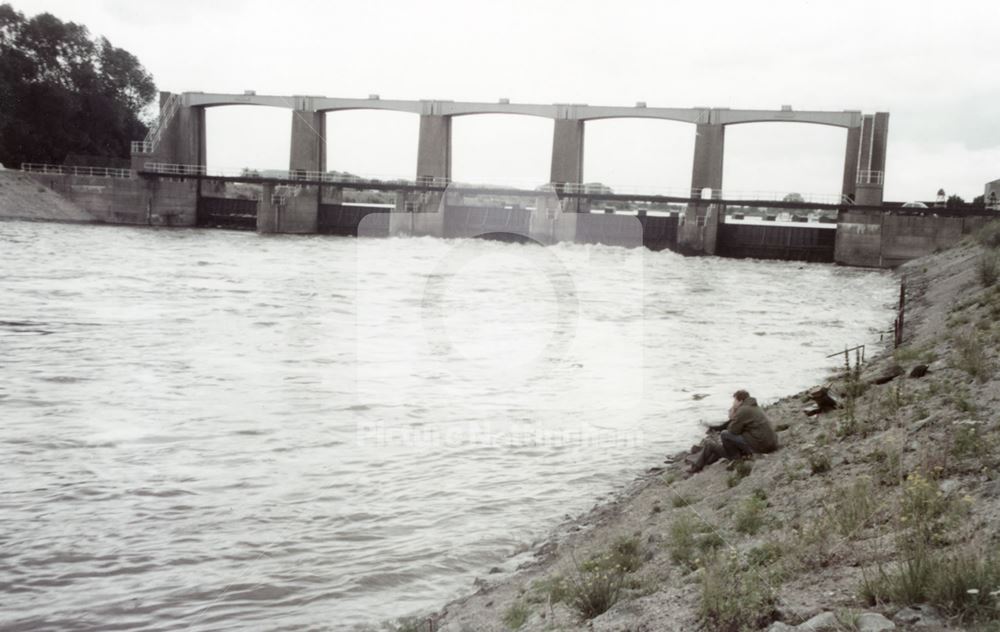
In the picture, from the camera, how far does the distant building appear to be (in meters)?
60.6

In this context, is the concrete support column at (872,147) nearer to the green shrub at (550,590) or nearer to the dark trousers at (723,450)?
the dark trousers at (723,450)

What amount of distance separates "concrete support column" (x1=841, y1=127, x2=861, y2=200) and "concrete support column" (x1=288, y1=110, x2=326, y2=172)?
39651mm

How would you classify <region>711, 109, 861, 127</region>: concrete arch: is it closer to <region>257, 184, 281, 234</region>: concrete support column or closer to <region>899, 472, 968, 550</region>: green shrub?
<region>257, 184, 281, 234</region>: concrete support column

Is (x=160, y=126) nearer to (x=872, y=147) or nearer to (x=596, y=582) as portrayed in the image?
(x=872, y=147)

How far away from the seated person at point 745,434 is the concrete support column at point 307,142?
210ft

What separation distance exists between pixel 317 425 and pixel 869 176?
184 ft

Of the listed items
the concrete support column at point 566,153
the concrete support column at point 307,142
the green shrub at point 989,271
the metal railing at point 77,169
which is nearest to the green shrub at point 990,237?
the green shrub at point 989,271

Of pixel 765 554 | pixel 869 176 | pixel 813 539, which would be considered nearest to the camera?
pixel 813 539

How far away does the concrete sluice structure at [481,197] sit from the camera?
61094mm

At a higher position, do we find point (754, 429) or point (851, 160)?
point (851, 160)

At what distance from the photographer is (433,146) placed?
69000 mm

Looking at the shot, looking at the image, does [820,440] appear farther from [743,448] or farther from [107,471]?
[107,471]

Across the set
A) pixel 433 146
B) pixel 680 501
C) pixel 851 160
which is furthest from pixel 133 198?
pixel 680 501

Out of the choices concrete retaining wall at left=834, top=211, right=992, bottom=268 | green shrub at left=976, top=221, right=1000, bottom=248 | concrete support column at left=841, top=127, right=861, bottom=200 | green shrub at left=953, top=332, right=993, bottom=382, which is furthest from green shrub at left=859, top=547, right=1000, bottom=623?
concrete support column at left=841, top=127, right=861, bottom=200
